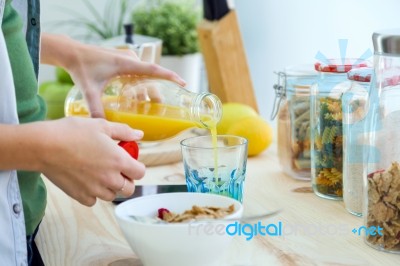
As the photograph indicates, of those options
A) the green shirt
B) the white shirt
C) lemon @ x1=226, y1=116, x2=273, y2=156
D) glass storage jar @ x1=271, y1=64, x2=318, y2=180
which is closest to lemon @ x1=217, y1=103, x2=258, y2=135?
lemon @ x1=226, y1=116, x2=273, y2=156

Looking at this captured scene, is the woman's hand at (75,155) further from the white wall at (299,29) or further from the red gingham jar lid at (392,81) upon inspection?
the white wall at (299,29)

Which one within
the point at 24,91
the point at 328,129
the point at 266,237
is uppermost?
the point at 24,91

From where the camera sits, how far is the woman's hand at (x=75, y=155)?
89 cm

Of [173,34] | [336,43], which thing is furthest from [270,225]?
[173,34]

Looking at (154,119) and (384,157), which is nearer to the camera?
(384,157)

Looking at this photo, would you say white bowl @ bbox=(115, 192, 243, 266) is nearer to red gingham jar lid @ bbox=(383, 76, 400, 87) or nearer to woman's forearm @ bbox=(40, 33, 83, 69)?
red gingham jar lid @ bbox=(383, 76, 400, 87)

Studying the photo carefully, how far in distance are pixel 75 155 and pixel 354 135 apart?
0.44 m

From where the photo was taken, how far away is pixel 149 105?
4.09 ft

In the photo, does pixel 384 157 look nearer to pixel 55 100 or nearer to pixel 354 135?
pixel 354 135

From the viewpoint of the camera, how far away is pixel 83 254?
101 cm

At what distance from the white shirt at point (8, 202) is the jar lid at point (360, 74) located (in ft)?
1.61

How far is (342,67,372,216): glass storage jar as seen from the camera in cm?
112

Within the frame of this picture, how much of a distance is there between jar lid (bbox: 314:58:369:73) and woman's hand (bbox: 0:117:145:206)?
17.0 inches

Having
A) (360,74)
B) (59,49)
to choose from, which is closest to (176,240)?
(360,74)
